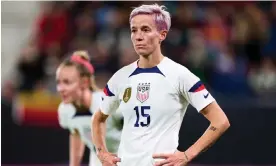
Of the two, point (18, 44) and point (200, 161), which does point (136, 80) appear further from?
point (18, 44)

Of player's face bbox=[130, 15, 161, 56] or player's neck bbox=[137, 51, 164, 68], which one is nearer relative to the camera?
player's face bbox=[130, 15, 161, 56]

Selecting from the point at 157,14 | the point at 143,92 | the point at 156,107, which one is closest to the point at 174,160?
the point at 156,107

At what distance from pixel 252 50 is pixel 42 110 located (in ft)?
11.4

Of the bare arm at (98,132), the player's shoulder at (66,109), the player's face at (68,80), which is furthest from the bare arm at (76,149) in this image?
the bare arm at (98,132)

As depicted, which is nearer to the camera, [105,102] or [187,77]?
[187,77]

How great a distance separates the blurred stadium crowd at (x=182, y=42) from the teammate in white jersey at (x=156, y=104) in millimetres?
5727

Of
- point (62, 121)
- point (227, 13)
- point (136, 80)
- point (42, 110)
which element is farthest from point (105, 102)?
point (227, 13)

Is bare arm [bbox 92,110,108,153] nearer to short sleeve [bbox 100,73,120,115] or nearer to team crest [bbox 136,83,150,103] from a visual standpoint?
short sleeve [bbox 100,73,120,115]

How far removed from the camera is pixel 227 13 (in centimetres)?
1202

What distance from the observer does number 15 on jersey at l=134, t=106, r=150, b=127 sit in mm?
4582

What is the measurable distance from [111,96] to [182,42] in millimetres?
6323

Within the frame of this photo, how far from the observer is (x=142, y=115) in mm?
4598

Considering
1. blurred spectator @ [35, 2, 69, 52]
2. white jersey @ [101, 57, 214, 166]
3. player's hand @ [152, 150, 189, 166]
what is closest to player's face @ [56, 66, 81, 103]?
white jersey @ [101, 57, 214, 166]

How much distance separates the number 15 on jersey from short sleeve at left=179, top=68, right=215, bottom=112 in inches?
9.9
